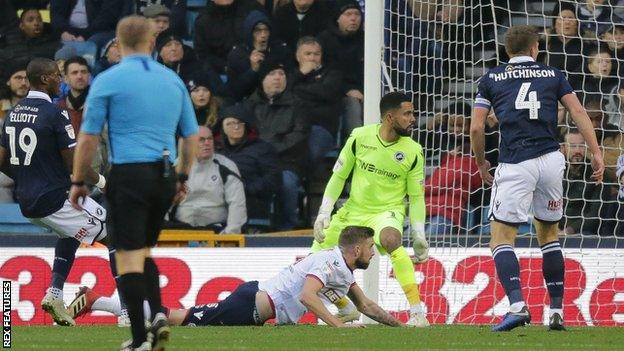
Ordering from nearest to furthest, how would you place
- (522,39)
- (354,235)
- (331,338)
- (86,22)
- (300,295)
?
(331,338)
(522,39)
(300,295)
(354,235)
(86,22)

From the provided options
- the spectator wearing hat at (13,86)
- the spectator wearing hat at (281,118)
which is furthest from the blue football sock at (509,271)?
the spectator wearing hat at (13,86)

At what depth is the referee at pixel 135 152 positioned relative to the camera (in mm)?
7348

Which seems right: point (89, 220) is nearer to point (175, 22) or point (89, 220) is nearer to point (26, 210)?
point (26, 210)

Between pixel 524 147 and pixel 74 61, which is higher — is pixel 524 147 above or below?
below

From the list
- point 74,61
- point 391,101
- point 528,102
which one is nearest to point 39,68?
point 391,101

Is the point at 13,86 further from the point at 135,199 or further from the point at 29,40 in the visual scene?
the point at 135,199

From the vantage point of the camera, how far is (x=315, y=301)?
10.5m

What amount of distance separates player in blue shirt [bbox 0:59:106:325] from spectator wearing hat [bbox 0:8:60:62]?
4945 millimetres

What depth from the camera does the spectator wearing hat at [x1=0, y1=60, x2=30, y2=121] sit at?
52.0ft

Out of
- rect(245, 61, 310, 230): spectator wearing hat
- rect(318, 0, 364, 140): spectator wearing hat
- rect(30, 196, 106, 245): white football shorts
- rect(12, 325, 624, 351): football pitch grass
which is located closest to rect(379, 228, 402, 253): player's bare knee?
rect(12, 325, 624, 351): football pitch grass

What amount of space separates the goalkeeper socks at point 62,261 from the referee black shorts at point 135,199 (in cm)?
397

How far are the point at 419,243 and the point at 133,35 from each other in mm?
4453

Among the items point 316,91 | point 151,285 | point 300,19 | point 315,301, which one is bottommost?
point 315,301

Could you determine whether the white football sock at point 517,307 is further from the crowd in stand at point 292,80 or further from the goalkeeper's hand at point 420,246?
the crowd in stand at point 292,80
